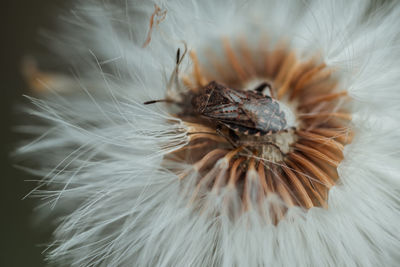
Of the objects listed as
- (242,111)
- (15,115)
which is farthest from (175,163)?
(15,115)

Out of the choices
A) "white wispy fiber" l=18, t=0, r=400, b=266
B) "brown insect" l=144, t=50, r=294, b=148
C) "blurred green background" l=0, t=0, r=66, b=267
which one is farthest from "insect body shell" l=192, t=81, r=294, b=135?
"blurred green background" l=0, t=0, r=66, b=267

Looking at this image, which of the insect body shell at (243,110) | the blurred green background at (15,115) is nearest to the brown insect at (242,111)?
the insect body shell at (243,110)

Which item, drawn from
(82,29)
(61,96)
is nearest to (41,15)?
(82,29)

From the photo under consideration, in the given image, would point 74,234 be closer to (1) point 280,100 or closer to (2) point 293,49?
(1) point 280,100

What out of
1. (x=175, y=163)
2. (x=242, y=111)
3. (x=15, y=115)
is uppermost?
(x=15, y=115)

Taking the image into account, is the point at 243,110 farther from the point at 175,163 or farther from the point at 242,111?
the point at 175,163

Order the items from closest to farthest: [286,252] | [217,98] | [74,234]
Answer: [286,252], [74,234], [217,98]
